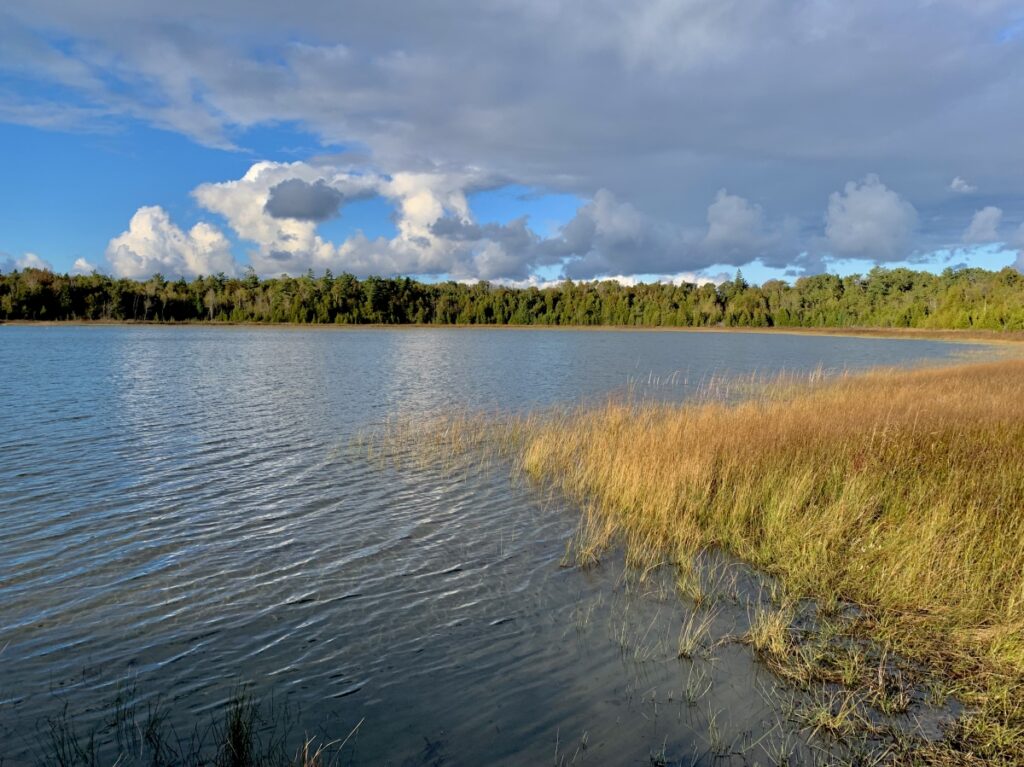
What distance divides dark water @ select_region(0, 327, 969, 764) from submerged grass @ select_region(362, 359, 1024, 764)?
3.63ft

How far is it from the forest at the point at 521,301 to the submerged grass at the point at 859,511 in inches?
5150

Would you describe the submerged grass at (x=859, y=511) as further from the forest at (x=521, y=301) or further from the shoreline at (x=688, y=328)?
the forest at (x=521, y=301)

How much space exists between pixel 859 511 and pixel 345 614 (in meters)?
6.62

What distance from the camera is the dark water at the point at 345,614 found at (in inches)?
184

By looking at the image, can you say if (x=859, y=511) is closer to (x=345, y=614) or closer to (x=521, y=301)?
(x=345, y=614)

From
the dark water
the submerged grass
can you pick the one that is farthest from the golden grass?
the dark water

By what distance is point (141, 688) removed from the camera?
5.10 meters

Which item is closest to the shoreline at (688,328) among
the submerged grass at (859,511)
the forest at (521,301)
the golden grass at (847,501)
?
the forest at (521,301)

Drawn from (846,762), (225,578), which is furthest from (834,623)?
(225,578)

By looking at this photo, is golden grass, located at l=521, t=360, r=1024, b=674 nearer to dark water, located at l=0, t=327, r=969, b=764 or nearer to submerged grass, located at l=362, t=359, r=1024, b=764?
submerged grass, located at l=362, t=359, r=1024, b=764

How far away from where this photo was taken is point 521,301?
177 meters

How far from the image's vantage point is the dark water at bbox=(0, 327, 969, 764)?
15.3ft

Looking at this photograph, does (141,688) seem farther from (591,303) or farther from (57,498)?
(591,303)

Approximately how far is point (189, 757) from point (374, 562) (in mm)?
3754
